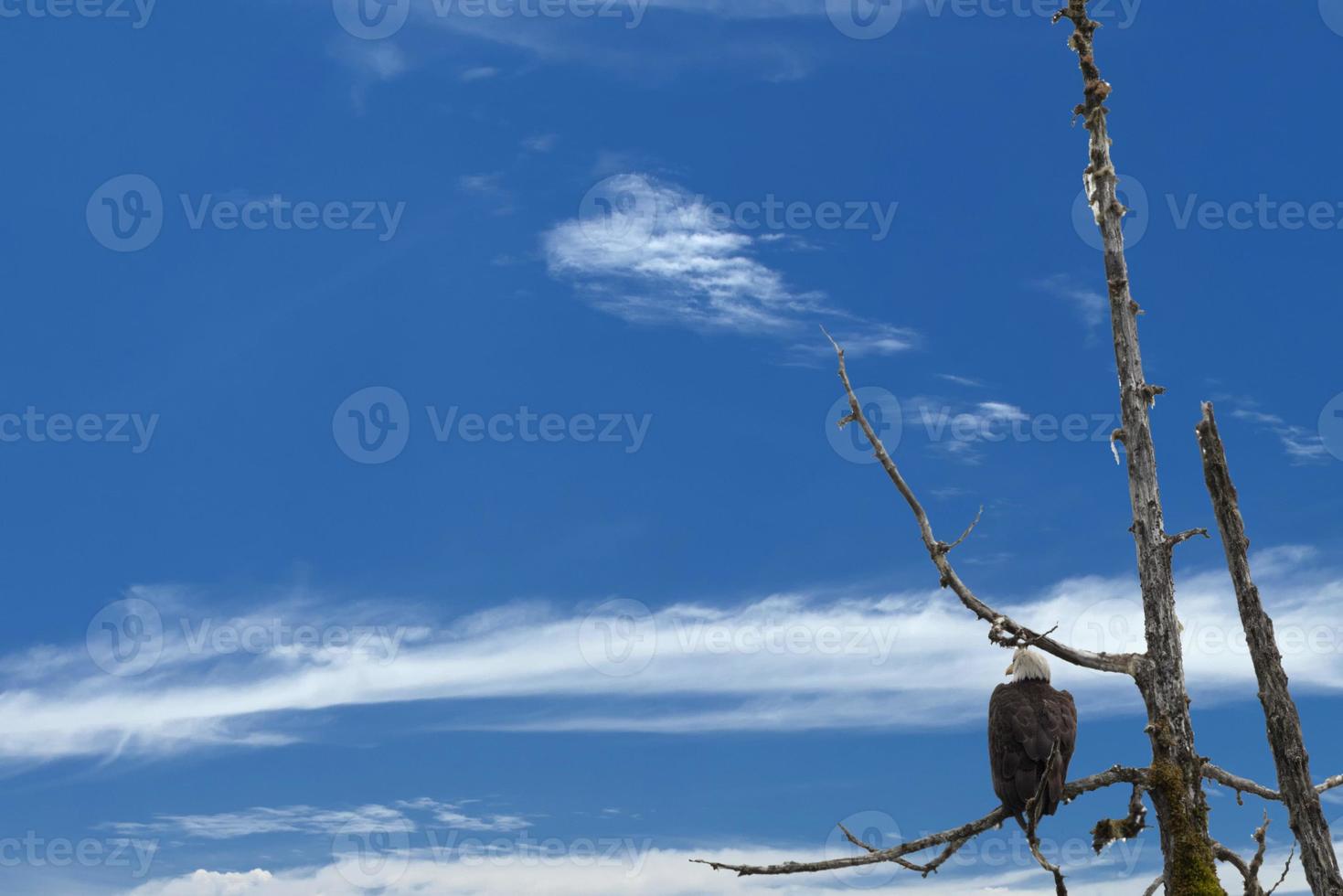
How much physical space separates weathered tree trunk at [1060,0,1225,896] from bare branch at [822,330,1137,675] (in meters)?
0.40

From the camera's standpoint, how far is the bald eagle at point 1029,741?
11.3 metres

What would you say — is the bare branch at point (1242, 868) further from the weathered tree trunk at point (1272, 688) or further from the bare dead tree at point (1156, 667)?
the weathered tree trunk at point (1272, 688)

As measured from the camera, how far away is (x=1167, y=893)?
37.6ft

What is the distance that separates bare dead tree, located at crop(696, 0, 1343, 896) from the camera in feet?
34.7

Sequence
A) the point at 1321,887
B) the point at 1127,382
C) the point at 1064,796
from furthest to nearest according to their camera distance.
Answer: the point at 1127,382
the point at 1064,796
the point at 1321,887

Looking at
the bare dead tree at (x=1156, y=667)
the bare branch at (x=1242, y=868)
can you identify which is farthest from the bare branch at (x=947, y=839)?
the bare branch at (x=1242, y=868)

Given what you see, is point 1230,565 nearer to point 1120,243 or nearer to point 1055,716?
point 1055,716

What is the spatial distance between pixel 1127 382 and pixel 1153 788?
4278 millimetres

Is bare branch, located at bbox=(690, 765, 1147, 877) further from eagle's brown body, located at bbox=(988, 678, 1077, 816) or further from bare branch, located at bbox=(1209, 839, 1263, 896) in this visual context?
bare branch, located at bbox=(1209, 839, 1263, 896)

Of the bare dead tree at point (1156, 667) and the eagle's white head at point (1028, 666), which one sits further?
the eagle's white head at point (1028, 666)

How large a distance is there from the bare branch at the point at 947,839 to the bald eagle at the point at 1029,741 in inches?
7.0

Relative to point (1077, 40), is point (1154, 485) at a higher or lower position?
lower

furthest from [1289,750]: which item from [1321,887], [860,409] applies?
[860,409]

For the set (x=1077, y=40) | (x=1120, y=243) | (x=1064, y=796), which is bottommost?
(x=1064, y=796)
